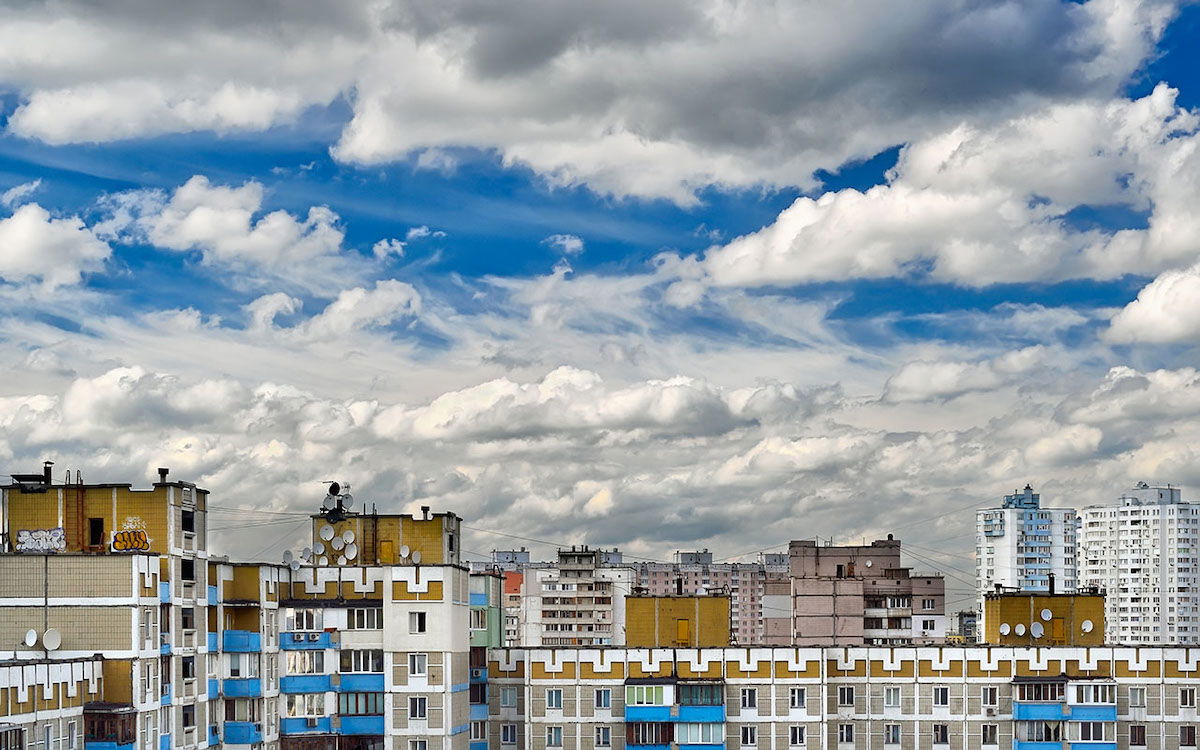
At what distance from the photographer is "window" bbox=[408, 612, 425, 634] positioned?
11031 cm

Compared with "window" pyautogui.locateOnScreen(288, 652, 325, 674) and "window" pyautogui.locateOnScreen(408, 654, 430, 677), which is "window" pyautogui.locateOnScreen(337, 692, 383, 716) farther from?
"window" pyautogui.locateOnScreen(408, 654, 430, 677)

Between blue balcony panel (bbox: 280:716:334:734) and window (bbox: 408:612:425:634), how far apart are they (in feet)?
25.3

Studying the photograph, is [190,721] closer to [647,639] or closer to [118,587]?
[118,587]

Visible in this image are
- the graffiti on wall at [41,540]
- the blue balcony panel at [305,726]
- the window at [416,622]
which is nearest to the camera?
the graffiti on wall at [41,540]

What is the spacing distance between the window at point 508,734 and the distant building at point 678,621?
1120 centimetres

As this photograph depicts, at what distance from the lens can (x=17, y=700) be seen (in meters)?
77.7

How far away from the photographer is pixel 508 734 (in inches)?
→ 4774

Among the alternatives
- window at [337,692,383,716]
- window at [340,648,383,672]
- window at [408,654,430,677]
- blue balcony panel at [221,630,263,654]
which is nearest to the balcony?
blue balcony panel at [221,630,263,654]

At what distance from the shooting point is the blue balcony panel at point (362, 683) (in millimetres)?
109938

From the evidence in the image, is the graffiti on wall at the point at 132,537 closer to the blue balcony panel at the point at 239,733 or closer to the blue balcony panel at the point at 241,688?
the blue balcony panel at the point at 241,688

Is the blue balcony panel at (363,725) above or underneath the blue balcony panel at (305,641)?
underneath

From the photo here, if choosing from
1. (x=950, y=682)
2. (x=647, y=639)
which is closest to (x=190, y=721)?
(x=647, y=639)

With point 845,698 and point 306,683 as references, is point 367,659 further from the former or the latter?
point 845,698

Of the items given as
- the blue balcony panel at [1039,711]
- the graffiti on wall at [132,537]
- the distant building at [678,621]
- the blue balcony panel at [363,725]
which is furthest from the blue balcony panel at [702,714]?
the graffiti on wall at [132,537]
